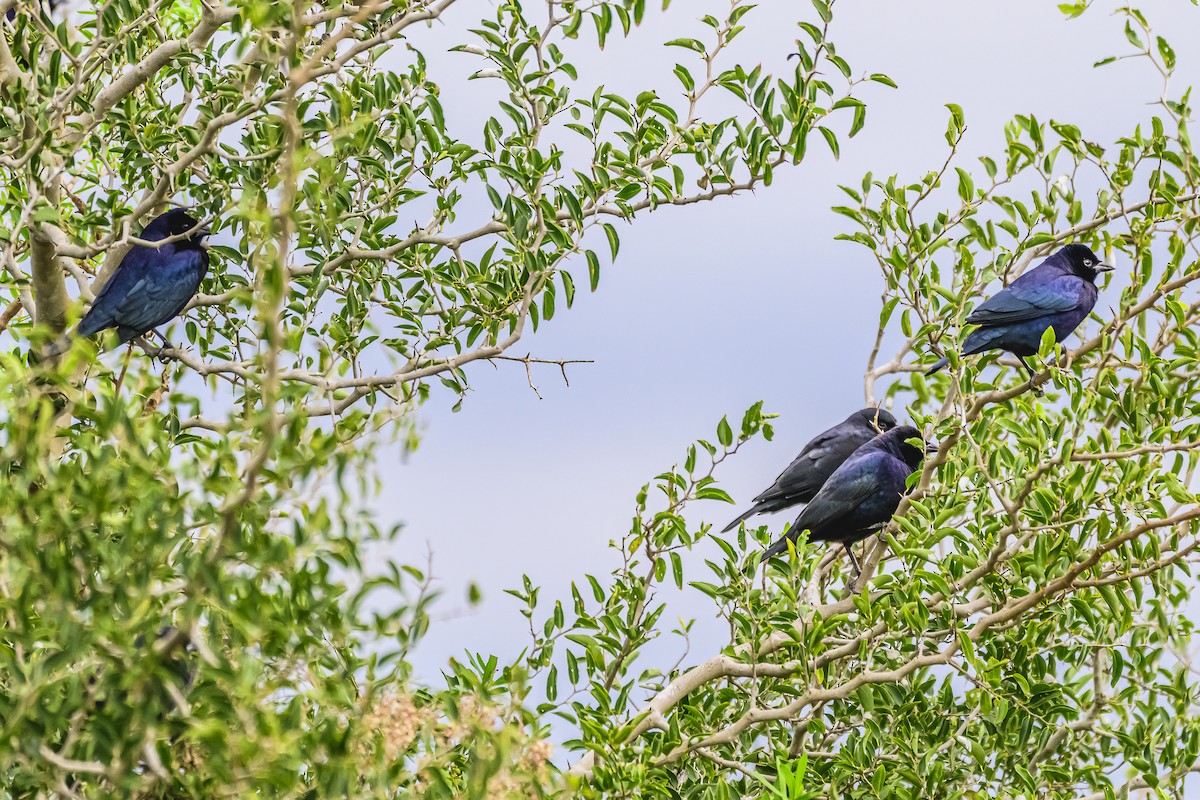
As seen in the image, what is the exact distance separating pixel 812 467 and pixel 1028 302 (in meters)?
1.71

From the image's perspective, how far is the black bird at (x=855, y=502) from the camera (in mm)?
7809

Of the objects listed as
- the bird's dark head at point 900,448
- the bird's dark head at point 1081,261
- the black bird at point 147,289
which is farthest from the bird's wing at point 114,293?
the bird's dark head at point 1081,261

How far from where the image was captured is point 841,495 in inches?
308

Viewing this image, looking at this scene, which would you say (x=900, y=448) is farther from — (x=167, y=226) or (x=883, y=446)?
(x=167, y=226)

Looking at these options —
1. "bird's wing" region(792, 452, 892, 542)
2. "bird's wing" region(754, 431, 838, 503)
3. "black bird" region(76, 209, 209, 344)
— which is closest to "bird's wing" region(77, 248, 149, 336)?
"black bird" region(76, 209, 209, 344)

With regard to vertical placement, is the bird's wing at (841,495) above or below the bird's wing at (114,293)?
below

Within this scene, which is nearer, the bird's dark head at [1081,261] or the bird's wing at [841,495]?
the bird's wing at [841,495]

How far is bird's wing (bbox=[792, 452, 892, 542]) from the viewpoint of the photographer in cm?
779

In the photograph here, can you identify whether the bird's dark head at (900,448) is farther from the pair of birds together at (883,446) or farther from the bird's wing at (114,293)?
the bird's wing at (114,293)

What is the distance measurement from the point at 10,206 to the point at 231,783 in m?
5.87

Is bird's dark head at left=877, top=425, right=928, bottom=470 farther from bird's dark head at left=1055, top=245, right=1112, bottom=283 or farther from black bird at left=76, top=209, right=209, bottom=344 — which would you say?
black bird at left=76, top=209, right=209, bottom=344

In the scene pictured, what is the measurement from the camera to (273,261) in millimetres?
3033

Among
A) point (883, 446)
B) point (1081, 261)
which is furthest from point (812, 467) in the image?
point (1081, 261)

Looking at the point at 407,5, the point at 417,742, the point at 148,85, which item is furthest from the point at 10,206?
the point at 417,742
